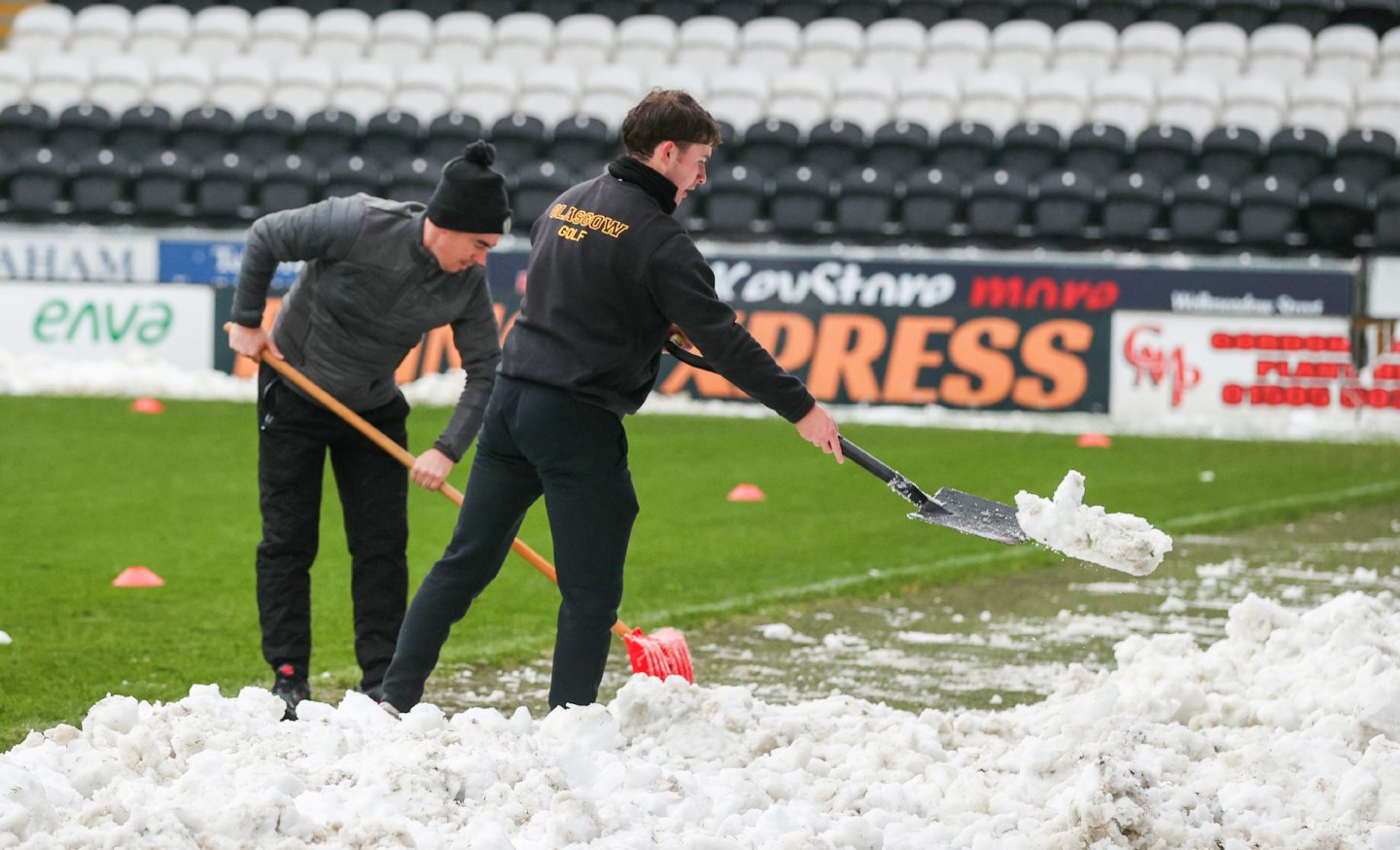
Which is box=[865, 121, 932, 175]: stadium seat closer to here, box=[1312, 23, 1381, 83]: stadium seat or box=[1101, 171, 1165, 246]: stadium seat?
box=[1101, 171, 1165, 246]: stadium seat

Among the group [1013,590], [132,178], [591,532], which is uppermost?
[132,178]

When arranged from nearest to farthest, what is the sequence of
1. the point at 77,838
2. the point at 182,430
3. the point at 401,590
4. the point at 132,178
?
the point at 77,838 < the point at 401,590 < the point at 182,430 < the point at 132,178

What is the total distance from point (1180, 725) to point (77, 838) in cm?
328

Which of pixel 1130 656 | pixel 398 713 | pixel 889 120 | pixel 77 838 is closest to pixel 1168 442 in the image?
pixel 889 120

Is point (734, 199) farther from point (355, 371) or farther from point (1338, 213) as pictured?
point (355, 371)

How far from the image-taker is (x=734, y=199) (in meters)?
21.5

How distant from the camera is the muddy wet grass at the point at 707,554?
7449 mm

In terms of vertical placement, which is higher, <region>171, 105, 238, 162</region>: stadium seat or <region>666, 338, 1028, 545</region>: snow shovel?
<region>171, 105, 238, 162</region>: stadium seat

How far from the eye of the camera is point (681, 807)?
15.5ft

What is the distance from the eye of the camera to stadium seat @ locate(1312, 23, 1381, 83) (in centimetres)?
2469

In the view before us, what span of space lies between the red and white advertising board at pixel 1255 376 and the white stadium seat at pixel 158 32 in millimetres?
14560

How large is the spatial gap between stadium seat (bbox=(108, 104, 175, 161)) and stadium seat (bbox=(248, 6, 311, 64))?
9.29 ft

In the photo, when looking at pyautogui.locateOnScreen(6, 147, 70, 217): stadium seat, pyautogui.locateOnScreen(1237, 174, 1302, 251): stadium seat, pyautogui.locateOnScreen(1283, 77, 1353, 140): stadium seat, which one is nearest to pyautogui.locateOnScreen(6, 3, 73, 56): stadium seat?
pyautogui.locateOnScreen(6, 147, 70, 217): stadium seat

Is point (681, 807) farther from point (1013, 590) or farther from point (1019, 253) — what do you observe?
point (1019, 253)
